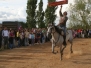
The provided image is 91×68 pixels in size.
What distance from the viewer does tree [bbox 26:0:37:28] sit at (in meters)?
57.3

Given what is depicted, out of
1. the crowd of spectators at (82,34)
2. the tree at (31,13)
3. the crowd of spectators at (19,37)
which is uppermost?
the tree at (31,13)

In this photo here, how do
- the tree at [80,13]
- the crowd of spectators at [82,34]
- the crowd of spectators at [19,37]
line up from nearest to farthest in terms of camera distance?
the crowd of spectators at [19,37] → the crowd of spectators at [82,34] → the tree at [80,13]

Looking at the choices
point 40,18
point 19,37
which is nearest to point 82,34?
point 40,18

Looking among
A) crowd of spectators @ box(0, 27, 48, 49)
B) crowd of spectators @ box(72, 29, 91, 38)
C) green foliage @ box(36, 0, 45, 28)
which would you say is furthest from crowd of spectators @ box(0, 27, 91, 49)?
green foliage @ box(36, 0, 45, 28)

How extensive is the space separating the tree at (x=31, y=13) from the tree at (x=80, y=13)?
74.6 feet

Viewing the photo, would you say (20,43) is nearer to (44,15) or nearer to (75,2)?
(44,15)

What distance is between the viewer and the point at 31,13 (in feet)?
192

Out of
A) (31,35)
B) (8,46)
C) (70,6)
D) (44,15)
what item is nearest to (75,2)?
(70,6)

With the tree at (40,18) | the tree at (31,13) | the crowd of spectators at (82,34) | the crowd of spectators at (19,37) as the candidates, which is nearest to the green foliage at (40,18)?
the tree at (40,18)

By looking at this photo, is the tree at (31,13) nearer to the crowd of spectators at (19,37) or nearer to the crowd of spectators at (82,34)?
the crowd of spectators at (82,34)

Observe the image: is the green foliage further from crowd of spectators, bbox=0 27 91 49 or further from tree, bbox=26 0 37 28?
crowd of spectators, bbox=0 27 91 49

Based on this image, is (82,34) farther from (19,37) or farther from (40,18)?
(19,37)

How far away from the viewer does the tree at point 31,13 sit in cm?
→ 5733

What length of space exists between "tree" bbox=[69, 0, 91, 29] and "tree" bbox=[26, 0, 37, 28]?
2272 cm
